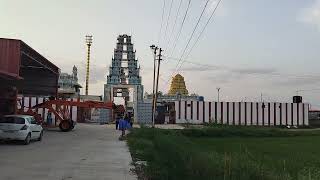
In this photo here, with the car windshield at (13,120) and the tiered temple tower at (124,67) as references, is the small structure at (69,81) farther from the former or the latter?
the car windshield at (13,120)

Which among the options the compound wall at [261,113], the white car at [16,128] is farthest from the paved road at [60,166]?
the compound wall at [261,113]

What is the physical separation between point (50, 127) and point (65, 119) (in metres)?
5.59

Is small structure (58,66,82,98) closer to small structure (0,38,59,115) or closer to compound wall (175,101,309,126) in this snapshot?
compound wall (175,101,309,126)

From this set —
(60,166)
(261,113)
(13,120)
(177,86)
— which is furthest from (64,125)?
(177,86)

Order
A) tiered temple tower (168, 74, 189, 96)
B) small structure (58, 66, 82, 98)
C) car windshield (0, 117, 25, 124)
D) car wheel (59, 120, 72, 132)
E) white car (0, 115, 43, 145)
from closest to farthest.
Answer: white car (0, 115, 43, 145), car windshield (0, 117, 25, 124), car wheel (59, 120, 72, 132), small structure (58, 66, 82, 98), tiered temple tower (168, 74, 189, 96)

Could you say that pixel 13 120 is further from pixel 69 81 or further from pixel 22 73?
pixel 69 81

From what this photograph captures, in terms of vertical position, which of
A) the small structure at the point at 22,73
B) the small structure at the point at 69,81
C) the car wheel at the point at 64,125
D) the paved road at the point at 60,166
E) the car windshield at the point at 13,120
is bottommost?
the paved road at the point at 60,166

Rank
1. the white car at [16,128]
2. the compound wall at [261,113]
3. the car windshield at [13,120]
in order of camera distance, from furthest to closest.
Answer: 1. the compound wall at [261,113]
2. the car windshield at [13,120]
3. the white car at [16,128]

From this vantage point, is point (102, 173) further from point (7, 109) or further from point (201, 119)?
point (201, 119)

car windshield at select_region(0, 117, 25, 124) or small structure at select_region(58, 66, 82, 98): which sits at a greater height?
small structure at select_region(58, 66, 82, 98)

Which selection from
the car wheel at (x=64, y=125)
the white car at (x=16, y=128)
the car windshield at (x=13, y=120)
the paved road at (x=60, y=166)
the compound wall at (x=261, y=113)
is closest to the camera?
the paved road at (x=60, y=166)

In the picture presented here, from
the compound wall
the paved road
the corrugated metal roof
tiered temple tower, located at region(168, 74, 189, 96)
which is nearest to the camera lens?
the paved road

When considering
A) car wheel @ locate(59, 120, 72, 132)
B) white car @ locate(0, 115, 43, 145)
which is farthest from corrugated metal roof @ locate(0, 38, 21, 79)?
car wheel @ locate(59, 120, 72, 132)

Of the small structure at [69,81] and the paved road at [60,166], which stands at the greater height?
the small structure at [69,81]
